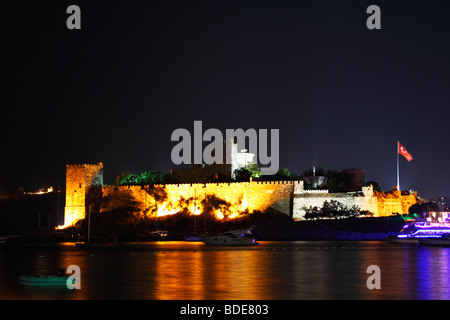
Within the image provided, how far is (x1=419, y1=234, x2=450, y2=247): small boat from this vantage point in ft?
→ 149

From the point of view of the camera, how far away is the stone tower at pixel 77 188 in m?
60.7

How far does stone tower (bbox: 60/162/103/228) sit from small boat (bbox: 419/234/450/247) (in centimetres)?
2758

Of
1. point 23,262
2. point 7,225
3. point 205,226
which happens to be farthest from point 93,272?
point 7,225

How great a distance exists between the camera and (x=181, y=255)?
3459 centimetres

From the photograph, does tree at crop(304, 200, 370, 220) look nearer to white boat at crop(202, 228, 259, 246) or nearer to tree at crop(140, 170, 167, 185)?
white boat at crop(202, 228, 259, 246)

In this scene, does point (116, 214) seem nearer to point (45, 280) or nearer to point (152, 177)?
point (152, 177)

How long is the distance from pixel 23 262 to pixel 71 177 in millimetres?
30800

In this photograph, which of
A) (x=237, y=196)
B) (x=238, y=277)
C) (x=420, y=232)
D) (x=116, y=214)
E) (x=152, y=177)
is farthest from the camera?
(x=152, y=177)

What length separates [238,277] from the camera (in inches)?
914

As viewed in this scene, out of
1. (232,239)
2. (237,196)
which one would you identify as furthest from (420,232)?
(237,196)

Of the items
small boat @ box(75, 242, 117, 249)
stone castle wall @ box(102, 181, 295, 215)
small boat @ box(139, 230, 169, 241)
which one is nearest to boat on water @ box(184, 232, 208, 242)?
small boat @ box(139, 230, 169, 241)

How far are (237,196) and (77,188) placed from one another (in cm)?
1388

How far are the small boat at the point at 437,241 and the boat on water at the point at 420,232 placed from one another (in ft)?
1.94
